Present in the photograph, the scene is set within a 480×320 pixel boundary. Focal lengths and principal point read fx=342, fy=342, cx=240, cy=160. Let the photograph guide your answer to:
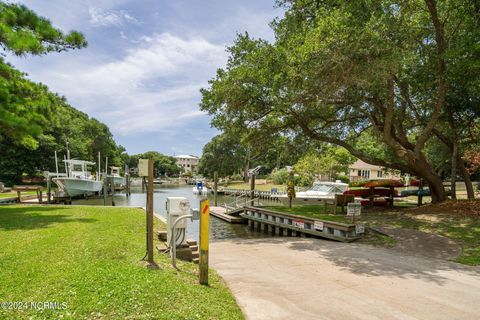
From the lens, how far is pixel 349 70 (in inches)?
411

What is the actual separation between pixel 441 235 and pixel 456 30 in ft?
24.9

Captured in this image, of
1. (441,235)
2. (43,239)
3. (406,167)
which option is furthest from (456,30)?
(43,239)

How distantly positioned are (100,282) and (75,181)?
30.0 meters

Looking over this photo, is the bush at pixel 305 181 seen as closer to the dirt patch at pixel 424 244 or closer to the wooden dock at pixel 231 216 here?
the wooden dock at pixel 231 216

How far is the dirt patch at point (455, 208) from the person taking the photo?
1261 centimetres

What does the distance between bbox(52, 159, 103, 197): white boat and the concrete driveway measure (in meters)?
24.9

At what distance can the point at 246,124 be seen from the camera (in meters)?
15.3

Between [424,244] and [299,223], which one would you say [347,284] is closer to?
[424,244]

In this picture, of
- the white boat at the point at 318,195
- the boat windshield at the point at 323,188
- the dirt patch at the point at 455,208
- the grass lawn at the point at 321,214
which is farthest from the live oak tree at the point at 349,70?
the boat windshield at the point at 323,188

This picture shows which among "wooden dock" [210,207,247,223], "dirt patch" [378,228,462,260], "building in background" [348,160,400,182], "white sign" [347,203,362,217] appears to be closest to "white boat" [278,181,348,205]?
"wooden dock" [210,207,247,223]

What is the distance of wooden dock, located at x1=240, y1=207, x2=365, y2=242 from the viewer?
36.1 feet

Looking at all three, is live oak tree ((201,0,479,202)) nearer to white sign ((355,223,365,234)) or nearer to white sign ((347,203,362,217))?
white sign ((347,203,362,217))

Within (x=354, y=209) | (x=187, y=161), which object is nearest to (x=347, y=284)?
(x=354, y=209)

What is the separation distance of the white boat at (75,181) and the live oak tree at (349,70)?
20377mm
